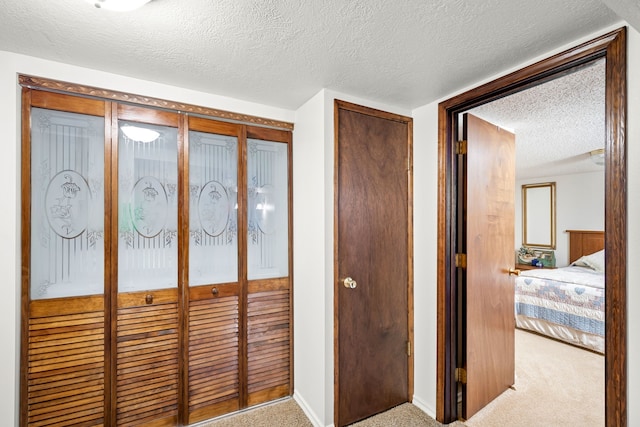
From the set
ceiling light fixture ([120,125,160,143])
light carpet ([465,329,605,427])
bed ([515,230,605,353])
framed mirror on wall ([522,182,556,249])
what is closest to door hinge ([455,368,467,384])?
light carpet ([465,329,605,427])

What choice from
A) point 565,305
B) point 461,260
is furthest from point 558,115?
point 565,305

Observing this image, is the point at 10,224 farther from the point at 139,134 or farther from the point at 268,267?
the point at 268,267

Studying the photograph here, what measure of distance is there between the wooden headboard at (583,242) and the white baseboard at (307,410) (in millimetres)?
5336

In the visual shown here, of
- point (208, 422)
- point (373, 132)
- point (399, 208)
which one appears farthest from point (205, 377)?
point (373, 132)

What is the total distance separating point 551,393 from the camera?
254 centimetres

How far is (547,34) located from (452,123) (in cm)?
76

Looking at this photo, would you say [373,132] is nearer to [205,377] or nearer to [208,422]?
[205,377]

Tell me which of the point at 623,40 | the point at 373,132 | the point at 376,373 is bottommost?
the point at 376,373

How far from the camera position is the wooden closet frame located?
1667mm

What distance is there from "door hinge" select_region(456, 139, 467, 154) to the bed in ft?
8.87

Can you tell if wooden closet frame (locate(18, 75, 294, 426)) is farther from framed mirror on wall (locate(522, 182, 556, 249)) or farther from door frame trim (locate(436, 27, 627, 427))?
framed mirror on wall (locate(522, 182, 556, 249))

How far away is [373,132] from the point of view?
2236 millimetres

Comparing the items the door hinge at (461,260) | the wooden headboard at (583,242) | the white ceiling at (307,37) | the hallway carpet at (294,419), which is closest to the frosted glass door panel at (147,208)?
the white ceiling at (307,37)

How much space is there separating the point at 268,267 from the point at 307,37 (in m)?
1.62
